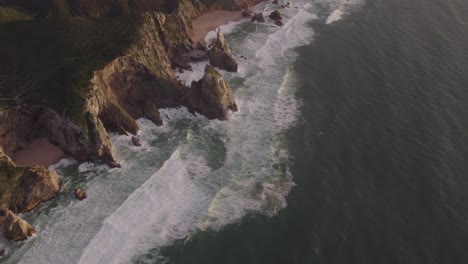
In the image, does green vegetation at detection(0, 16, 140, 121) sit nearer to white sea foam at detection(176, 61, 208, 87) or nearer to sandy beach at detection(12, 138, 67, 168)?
sandy beach at detection(12, 138, 67, 168)

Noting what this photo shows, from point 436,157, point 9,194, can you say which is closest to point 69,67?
point 9,194

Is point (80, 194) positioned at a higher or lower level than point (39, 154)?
lower

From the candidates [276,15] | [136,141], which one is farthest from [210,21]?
[136,141]

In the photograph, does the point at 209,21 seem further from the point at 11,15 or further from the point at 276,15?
the point at 11,15

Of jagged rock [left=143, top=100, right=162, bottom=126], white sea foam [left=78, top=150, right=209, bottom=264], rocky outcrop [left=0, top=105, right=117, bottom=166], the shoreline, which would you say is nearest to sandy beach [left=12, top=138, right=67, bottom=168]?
rocky outcrop [left=0, top=105, right=117, bottom=166]

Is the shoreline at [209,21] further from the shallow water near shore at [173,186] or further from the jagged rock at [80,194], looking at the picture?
the jagged rock at [80,194]

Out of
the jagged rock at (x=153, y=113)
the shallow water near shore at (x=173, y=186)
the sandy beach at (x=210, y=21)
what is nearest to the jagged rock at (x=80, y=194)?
the shallow water near shore at (x=173, y=186)

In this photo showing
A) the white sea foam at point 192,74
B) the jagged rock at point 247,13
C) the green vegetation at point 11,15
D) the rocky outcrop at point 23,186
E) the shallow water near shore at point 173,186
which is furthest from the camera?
the jagged rock at point 247,13
